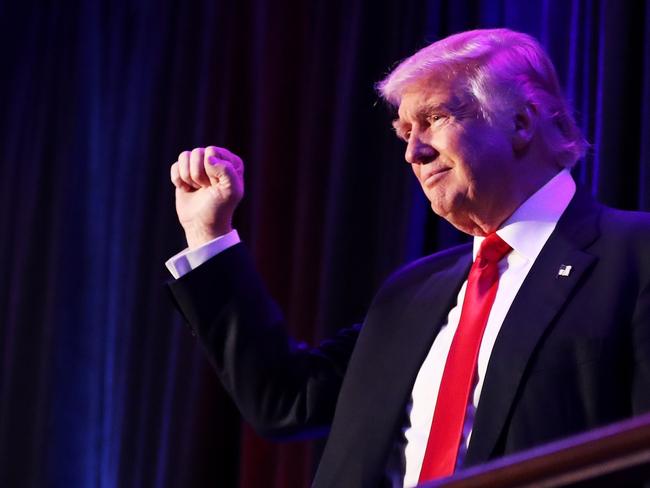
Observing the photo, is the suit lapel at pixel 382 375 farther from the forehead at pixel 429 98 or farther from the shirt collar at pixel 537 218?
the forehead at pixel 429 98

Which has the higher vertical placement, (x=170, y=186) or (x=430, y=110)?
(x=430, y=110)

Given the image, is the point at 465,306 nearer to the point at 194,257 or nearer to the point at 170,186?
the point at 194,257

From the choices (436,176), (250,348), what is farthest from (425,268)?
(250,348)

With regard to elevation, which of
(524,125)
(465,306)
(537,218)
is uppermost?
(524,125)

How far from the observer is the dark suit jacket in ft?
4.22

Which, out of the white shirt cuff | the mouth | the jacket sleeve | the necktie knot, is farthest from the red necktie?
the white shirt cuff

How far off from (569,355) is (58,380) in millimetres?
1931

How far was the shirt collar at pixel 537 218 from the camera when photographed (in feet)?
4.92

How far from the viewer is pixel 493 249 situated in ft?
5.02

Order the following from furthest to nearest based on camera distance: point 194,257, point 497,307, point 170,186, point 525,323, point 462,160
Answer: point 170,186 → point 194,257 → point 462,160 → point 497,307 → point 525,323

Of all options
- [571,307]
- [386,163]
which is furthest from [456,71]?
[386,163]

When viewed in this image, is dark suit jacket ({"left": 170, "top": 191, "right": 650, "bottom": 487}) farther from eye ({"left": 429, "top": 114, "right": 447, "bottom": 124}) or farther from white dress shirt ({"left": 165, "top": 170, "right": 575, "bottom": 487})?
Result: eye ({"left": 429, "top": 114, "right": 447, "bottom": 124})

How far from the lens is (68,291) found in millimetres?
2922

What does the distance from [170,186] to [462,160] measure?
1.32 meters
